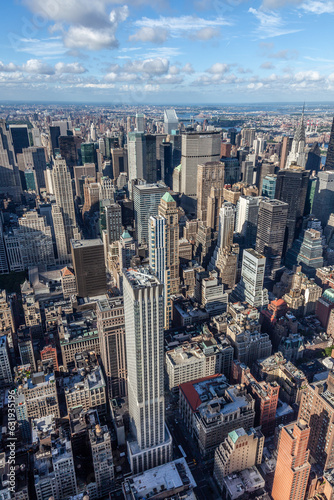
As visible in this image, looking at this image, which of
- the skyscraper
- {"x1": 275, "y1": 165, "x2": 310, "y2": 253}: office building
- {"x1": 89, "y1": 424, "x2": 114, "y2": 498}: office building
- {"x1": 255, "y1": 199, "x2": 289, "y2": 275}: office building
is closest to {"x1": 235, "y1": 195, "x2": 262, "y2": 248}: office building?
{"x1": 275, "y1": 165, "x2": 310, "y2": 253}: office building

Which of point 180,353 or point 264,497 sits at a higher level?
point 180,353

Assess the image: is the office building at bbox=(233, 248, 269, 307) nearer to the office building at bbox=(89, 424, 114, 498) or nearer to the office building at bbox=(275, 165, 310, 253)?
the office building at bbox=(275, 165, 310, 253)

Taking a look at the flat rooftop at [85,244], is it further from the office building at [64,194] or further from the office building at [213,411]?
the office building at [213,411]

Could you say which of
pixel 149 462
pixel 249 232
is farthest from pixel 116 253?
pixel 149 462

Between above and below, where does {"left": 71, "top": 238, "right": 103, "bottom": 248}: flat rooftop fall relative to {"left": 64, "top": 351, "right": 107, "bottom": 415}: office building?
above

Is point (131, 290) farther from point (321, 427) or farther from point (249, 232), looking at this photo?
point (249, 232)

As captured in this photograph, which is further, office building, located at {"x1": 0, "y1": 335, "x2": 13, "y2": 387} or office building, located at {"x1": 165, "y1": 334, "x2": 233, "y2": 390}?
office building, located at {"x1": 165, "y1": 334, "x2": 233, "y2": 390}
